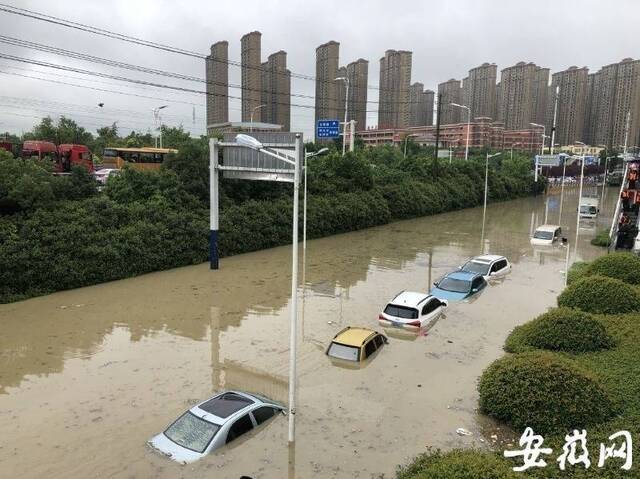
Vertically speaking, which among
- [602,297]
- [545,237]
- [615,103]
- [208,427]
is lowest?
[545,237]

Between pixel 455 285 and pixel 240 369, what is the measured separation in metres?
10.8

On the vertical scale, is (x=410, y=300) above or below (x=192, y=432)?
above

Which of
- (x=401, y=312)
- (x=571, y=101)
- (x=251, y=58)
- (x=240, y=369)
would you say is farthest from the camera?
(x=571, y=101)

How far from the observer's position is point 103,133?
→ 62812mm

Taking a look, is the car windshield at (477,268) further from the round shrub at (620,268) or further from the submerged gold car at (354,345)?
the submerged gold car at (354,345)

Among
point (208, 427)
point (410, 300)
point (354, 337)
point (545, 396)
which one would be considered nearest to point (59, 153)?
point (410, 300)

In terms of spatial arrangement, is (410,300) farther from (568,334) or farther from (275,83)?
(275,83)

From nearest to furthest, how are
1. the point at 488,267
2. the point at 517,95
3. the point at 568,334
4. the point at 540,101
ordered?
the point at 568,334 → the point at 488,267 → the point at 540,101 → the point at 517,95

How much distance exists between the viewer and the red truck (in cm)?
3478

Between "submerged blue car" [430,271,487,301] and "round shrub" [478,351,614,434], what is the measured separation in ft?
32.1

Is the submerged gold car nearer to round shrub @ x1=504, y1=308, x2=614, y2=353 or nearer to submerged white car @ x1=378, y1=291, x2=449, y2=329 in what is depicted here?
submerged white car @ x1=378, y1=291, x2=449, y2=329

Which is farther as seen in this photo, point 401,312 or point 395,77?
point 395,77

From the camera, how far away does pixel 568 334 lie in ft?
43.8

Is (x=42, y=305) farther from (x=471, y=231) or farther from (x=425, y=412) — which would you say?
(x=471, y=231)
